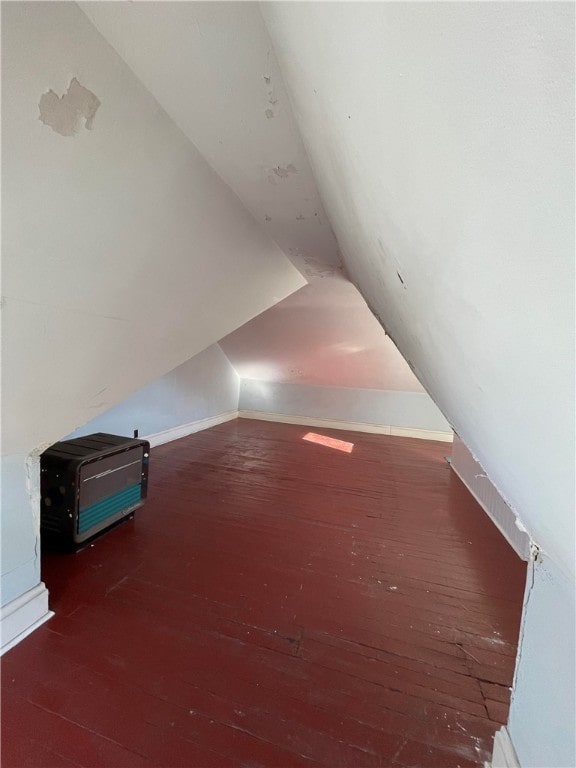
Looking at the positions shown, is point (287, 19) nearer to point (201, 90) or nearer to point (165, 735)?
point (201, 90)

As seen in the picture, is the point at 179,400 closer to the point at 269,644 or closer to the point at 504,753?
the point at 269,644

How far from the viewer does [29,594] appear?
1494 mm

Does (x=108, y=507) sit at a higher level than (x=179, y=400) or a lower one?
lower

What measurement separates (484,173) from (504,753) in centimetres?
145

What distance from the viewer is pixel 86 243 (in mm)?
1024

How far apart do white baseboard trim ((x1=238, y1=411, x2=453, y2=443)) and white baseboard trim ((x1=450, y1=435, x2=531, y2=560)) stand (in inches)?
50.7

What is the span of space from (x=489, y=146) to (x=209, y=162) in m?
1.17

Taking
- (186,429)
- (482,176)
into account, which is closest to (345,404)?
(186,429)

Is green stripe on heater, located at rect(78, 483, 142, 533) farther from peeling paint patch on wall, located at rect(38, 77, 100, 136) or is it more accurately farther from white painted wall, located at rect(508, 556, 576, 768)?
white painted wall, located at rect(508, 556, 576, 768)

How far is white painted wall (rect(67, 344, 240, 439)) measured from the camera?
11.6ft

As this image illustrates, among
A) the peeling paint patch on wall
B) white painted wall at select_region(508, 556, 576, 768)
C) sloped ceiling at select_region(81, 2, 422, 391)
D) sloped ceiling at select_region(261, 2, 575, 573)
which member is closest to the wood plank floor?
white painted wall at select_region(508, 556, 576, 768)

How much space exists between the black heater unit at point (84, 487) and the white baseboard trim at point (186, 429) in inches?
58.6

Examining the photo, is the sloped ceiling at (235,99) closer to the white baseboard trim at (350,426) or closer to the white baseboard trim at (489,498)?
the white baseboard trim at (489,498)

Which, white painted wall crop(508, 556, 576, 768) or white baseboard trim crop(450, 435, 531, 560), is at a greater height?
white painted wall crop(508, 556, 576, 768)
